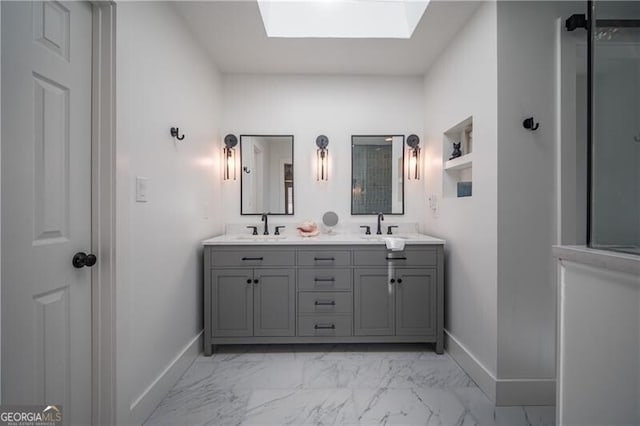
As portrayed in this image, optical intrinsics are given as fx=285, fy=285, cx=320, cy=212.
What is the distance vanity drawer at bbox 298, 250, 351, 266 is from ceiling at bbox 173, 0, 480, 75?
1630 millimetres

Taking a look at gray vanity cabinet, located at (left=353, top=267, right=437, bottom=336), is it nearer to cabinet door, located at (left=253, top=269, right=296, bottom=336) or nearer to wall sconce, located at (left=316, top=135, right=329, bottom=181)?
cabinet door, located at (left=253, top=269, right=296, bottom=336)

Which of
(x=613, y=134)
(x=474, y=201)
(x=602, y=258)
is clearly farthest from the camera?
(x=474, y=201)

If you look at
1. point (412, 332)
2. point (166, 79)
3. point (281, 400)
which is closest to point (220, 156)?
point (166, 79)

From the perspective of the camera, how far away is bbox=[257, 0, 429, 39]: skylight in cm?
215

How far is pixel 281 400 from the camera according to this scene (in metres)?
1.68

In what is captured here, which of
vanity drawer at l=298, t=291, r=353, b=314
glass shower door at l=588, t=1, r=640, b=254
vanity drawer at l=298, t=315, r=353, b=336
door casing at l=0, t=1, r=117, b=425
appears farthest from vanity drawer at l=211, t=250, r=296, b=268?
glass shower door at l=588, t=1, r=640, b=254

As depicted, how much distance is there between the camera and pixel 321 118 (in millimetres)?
2748

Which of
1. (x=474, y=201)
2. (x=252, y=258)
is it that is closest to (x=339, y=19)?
(x=474, y=201)

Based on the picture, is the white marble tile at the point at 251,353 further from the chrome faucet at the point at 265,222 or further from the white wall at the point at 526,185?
the white wall at the point at 526,185

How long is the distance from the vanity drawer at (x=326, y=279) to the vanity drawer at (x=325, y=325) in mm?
224

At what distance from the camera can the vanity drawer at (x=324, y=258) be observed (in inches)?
87.2

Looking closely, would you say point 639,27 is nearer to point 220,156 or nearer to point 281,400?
point 281,400

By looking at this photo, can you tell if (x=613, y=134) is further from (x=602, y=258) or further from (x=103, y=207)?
(x=103, y=207)

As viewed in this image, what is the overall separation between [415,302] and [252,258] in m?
1.31
